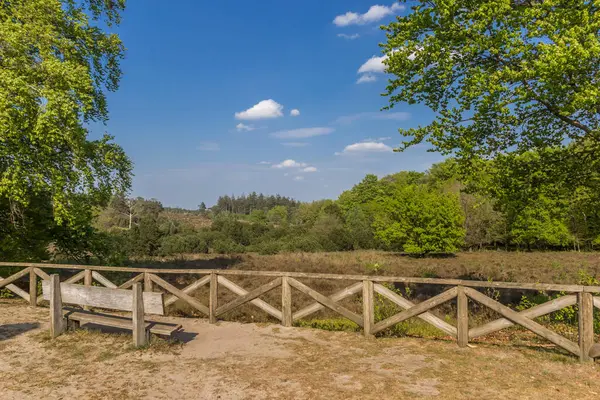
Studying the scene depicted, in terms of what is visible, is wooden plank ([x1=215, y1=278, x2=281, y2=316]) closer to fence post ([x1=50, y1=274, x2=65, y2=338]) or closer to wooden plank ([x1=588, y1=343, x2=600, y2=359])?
fence post ([x1=50, y1=274, x2=65, y2=338])

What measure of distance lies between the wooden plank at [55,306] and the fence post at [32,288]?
374 centimetres

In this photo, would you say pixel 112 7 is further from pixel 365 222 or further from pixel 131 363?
pixel 365 222

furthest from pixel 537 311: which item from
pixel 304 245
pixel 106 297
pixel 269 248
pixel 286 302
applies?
pixel 304 245

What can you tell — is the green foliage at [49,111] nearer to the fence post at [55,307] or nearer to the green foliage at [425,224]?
the fence post at [55,307]

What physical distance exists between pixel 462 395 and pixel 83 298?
6709 millimetres

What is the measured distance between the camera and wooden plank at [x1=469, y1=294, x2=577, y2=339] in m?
5.92

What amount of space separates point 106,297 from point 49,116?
20.1 ft

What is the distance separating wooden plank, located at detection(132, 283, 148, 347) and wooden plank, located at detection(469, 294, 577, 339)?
18.9 ft

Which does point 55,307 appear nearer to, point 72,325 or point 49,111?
point 72,325

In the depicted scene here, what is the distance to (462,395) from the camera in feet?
15.6

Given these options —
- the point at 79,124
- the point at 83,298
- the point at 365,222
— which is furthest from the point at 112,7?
the point at 365,222

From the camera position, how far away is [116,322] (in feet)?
23.2

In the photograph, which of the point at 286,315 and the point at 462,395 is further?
the point at 286,315

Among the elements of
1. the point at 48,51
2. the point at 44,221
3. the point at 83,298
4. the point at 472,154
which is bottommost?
the point at 83,298
